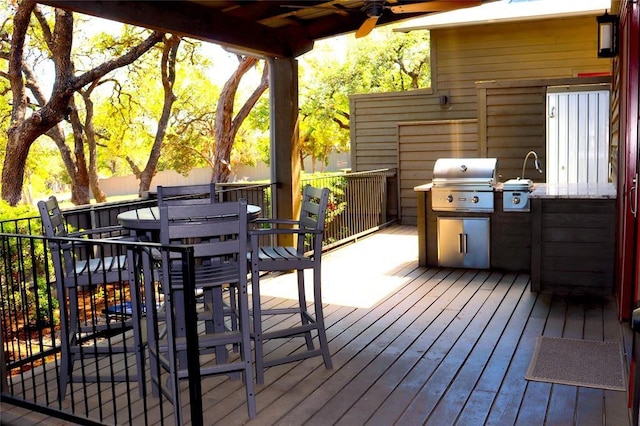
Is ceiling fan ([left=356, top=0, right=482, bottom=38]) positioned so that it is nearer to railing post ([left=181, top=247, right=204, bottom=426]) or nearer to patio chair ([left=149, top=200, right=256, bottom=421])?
patio chair ([left=149, top=200, right=256, bottom=421])

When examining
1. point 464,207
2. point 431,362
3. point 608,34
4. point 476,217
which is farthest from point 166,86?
point 431,362

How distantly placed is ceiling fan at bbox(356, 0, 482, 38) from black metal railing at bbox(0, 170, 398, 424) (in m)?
1.92

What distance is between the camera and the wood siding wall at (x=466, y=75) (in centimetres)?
970

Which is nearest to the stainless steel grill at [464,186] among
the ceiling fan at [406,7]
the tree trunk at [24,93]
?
the ceiling fan at [406,7]

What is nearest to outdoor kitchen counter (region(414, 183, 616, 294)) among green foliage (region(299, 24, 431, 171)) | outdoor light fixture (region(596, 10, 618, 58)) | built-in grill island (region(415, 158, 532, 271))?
built-in grill island (region(415, 158, 532, 271))

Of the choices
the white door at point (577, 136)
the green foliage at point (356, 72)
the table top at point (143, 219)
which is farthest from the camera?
the green foliage at point (356, 72)

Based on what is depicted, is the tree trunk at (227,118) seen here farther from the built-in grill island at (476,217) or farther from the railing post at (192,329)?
the railing post at (192,329)

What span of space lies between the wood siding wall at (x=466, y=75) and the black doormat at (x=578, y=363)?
182 inches

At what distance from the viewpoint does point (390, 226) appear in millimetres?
10156

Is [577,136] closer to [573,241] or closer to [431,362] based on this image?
[573,241]

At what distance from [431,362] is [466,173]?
2999 mm

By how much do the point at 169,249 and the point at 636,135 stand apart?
276cm

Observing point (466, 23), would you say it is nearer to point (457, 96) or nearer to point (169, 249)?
point (457, 96)

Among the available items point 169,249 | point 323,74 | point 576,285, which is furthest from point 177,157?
point 169,249
